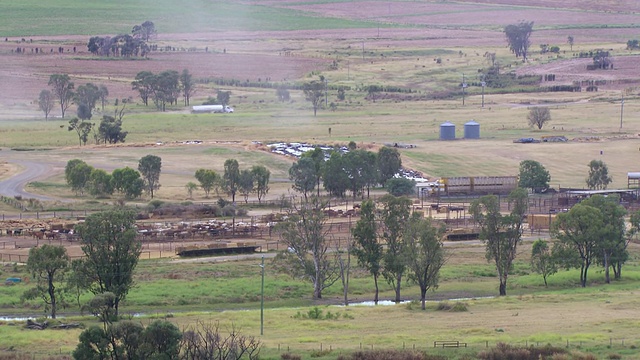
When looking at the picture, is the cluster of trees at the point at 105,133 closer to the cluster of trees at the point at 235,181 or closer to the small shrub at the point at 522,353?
the cluster of trees at the point at 235,181

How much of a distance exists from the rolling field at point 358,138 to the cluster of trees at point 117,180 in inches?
44.8

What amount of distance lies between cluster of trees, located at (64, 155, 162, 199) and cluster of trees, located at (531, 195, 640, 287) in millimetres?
28557

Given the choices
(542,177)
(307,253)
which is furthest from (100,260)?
(542,177)

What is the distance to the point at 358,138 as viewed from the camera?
97938 mm

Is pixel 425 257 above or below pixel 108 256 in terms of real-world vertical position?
below

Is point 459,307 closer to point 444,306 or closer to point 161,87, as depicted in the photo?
point 444,306

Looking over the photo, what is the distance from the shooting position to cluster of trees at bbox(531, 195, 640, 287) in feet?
171

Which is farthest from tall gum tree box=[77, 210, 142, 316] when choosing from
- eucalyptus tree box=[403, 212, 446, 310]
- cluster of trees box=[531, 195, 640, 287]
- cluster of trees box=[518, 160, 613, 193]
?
cluster of trees box=[518, 160, 613, 193]

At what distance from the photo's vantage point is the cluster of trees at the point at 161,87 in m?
130

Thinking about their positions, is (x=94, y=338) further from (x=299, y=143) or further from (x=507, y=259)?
(x=299, y=143)

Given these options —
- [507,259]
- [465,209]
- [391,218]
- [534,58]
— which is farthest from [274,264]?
[534,58]

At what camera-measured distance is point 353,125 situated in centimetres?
10812

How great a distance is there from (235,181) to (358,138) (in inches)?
1000

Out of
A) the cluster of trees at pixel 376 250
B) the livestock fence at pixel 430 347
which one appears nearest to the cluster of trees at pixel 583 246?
the cluster of trees at pixel 376 250
